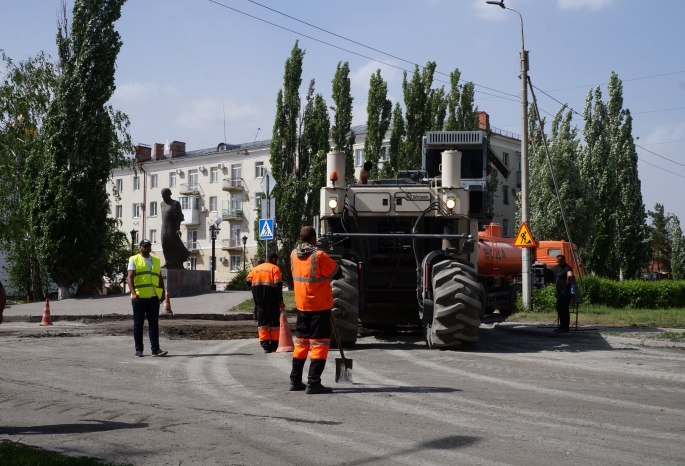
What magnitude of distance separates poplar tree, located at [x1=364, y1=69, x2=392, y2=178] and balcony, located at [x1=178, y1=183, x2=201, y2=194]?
37.0 meters

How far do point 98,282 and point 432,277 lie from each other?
2533 centimetres

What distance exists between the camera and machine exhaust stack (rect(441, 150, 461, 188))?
13.1 m

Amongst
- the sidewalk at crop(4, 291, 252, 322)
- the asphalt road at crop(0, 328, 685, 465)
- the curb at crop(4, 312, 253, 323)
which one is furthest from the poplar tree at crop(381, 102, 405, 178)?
the asphalt road at crop(0, 328, 685, 465)

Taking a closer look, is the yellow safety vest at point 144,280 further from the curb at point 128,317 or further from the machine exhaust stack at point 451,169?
the curb at point 128,317

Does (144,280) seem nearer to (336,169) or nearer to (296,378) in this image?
(336,169)

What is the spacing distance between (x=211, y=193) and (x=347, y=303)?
6669cm

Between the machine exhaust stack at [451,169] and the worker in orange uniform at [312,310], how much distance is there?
15.1ft

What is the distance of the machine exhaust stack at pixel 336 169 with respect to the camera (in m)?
13.2

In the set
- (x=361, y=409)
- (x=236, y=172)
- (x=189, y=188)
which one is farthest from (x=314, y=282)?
(x=189, y=188)

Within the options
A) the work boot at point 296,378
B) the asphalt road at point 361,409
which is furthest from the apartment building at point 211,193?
the work boot at point 296,378

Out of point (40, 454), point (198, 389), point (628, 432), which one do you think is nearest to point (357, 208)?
point (198, 389)

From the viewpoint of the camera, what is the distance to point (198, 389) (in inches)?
345

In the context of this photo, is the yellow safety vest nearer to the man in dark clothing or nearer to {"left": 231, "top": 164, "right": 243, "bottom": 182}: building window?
the man in dark clothing

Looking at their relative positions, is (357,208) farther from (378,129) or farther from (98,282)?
(378,129)
